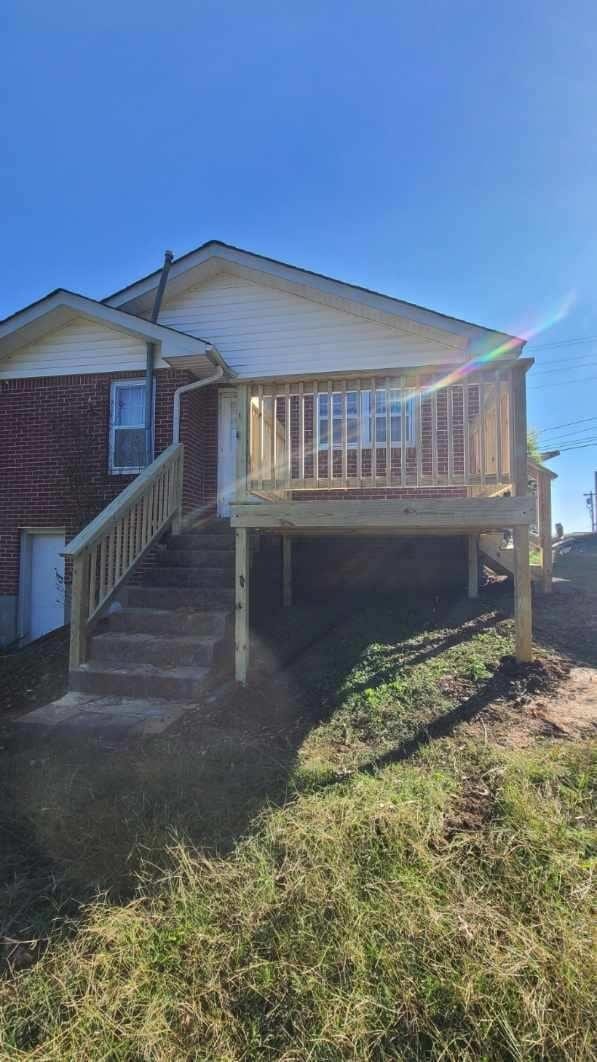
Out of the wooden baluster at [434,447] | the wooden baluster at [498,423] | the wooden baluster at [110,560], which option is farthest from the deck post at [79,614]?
the wooden baluster at [498,423]

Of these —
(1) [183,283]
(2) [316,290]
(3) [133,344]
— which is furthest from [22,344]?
(2) [316,290]

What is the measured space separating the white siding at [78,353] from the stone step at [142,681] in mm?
5165

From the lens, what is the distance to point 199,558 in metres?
6.79

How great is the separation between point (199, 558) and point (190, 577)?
1.13 ft

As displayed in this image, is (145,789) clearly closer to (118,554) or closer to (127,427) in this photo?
(118,554)

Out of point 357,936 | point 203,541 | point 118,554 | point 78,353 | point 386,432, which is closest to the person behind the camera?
point 357,936

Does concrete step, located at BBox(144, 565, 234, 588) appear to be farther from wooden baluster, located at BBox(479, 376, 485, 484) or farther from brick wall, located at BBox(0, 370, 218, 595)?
wooden baluster, located at BBox(479, 376, 485, 484)

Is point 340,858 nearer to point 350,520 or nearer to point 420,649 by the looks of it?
point 350,520

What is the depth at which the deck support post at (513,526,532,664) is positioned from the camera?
4773mm

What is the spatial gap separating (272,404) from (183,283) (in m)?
5.19

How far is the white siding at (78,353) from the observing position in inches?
348

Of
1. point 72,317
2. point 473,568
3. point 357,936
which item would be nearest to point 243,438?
point 473,568

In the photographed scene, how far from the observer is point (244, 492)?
5359mm

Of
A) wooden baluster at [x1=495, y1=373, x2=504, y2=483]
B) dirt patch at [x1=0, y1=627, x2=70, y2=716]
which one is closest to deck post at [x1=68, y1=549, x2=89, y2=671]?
dirt patch at [x1=0, y1=627, x2=70, y2=716]
